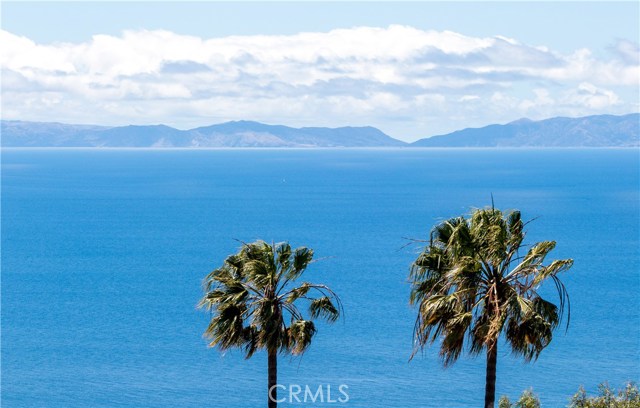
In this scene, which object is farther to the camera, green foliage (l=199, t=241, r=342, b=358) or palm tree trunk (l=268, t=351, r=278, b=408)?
palm tree trunk (l=268, t=351, r=278, b=408)

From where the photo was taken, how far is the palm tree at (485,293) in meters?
17.6

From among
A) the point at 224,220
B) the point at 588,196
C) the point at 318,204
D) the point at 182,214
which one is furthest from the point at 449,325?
the point at 588,196

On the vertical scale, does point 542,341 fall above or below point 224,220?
above

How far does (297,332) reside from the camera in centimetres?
2036

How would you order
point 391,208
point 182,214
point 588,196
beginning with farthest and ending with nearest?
point 588,196, point 391,208, point 182,214

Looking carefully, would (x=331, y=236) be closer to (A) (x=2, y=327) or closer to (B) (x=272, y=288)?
(A) (x=2, y=327)

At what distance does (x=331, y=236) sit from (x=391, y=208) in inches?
1583

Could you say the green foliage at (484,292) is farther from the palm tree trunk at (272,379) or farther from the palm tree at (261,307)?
the palm tree trunk at (272,379)

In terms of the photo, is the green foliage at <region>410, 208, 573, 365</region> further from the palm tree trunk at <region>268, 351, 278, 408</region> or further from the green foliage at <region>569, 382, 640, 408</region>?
the green foliage at <region>569, 382, 640, 408</region>

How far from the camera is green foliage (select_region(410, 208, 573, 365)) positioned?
17562mm

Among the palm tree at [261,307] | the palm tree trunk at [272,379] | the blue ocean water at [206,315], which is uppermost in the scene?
Result: the palm tree at [261,307]

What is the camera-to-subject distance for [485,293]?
1811 cm

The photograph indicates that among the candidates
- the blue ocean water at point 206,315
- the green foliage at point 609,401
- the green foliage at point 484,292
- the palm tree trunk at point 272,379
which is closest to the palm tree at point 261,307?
the palm tree trunk at point 272,379

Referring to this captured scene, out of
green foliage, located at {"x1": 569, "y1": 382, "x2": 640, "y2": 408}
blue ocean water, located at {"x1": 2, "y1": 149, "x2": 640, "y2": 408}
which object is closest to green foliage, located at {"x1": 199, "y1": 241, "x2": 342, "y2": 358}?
green foliage, located at {"x1": 569, "y1": 382, "x2": 640, "y2": 408}
